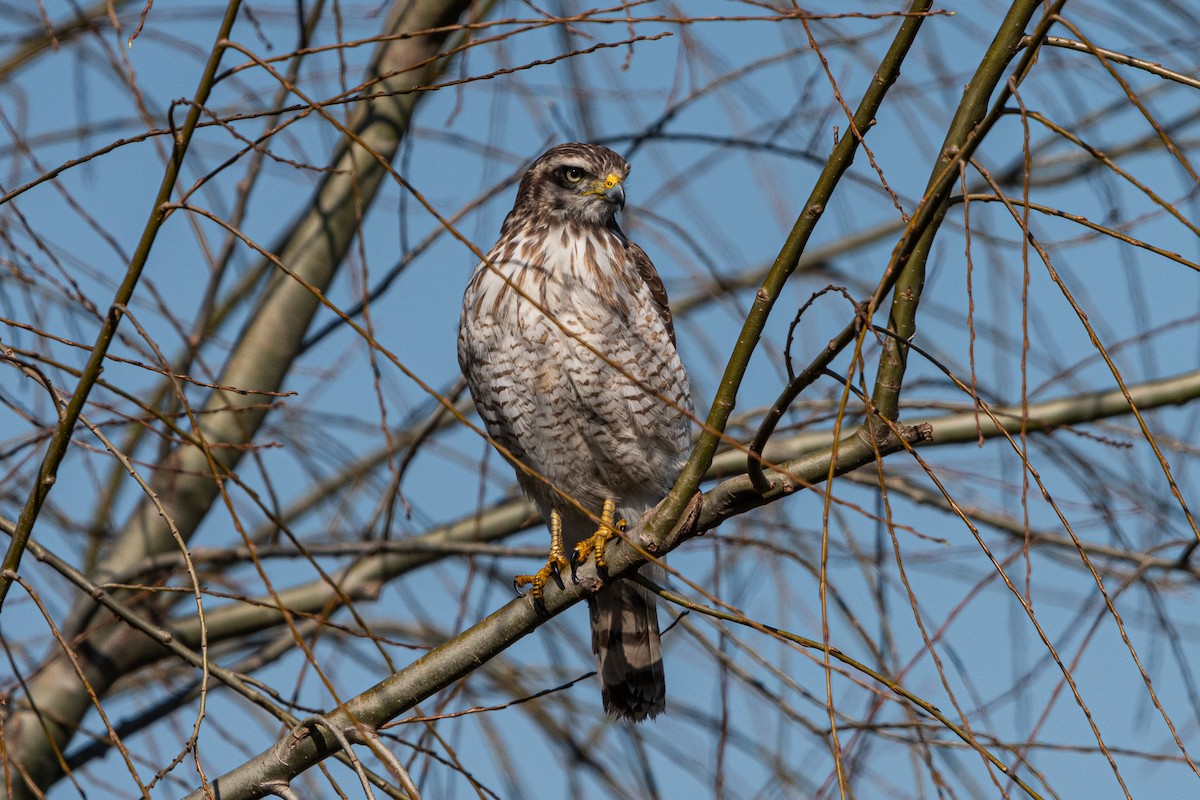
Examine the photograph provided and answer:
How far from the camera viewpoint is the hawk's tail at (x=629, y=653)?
13.8 feet

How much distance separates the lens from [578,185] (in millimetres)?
4422

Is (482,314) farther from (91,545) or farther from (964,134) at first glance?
→ (91,545)

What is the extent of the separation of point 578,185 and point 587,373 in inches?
32.5

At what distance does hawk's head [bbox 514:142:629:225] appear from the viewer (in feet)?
14.3

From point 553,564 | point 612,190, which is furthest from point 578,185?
point 553,564

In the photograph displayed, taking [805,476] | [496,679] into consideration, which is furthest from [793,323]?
[496,679]

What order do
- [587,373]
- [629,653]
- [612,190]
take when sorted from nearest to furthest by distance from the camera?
[587,373], [629,653], [612,190]

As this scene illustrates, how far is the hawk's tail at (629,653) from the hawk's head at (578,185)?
50.7 inches

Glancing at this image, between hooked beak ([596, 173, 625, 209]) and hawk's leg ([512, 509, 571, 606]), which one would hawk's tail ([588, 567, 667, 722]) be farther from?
hooked beak ([596, 173, 625, 209])

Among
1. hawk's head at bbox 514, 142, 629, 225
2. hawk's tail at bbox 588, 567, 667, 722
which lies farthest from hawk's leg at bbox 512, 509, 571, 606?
hawk's head at bbox 514, 142, 629, 225

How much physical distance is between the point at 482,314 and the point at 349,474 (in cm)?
171

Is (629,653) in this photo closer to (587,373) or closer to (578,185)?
(587,373)

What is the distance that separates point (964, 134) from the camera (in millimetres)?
2367

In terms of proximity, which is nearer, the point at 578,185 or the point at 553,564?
the point at 553,564
